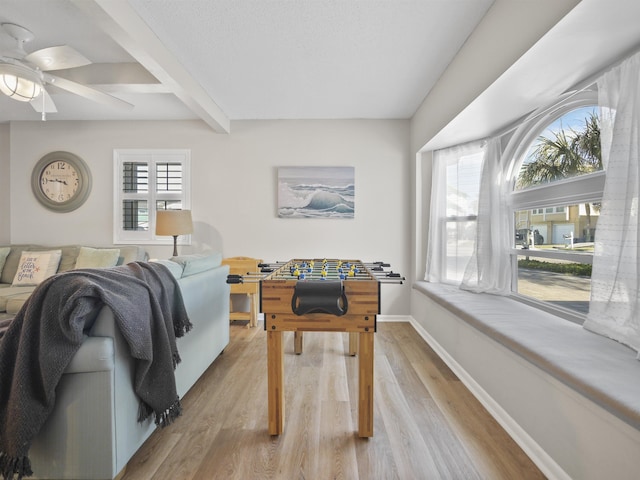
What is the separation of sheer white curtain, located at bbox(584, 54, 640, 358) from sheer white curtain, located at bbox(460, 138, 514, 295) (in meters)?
1.09

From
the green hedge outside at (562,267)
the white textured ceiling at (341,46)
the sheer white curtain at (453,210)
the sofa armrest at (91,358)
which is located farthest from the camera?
the sheer white curtain at (453,210)

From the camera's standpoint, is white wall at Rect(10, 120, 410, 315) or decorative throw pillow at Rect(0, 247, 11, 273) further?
white wall at Rect(10, 120, 410, 315)

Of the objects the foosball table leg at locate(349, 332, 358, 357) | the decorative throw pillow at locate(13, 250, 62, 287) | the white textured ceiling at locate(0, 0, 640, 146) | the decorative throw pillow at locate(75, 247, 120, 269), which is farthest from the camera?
the decorative throw pillow at locate(75, 247, 120, 269)

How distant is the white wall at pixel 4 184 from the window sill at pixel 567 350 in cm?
552

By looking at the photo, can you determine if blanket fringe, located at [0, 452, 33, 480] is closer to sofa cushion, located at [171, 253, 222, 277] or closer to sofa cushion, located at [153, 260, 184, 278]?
sofa cushion, located at [153, 260, 184, 278]

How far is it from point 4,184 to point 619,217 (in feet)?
20.6

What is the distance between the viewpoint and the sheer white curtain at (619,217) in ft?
4.69

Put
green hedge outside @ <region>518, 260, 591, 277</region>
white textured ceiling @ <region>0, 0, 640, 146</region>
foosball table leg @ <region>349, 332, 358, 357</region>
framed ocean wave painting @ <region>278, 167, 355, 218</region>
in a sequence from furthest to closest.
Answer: framed ocean wave painting @ <region>278, 167, 355, 218</region> → foosball table leg @ <region>349, 332, 358, 357</region> → green hedge outside @ <region>518, 260, 591, 277</region> → white textured ceiling @ <region>0, 0, 640, 146</region>

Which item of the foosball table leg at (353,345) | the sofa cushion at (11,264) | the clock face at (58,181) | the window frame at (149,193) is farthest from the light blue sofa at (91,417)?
the clock face at (58,181)

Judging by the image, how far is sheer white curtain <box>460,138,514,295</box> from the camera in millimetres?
2697

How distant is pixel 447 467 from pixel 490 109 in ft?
7.68

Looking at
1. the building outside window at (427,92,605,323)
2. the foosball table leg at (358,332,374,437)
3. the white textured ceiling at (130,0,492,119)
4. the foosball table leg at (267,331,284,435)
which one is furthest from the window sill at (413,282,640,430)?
the white textured ceiling at (130,0,492,119)

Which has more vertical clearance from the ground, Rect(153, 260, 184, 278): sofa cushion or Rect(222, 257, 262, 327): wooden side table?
Rect(153, 260, 184, 278): sofa cushion

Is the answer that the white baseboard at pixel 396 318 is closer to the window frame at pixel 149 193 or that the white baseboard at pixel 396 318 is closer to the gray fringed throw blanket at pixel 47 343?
the window frame at pixel 149 193
